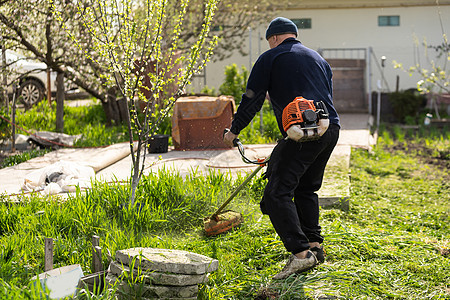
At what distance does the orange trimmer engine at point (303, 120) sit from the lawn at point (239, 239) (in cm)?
96

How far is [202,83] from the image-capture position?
17.3 meters

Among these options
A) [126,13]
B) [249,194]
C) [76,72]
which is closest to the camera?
[126,13]

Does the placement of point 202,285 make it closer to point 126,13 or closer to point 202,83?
point 126,13

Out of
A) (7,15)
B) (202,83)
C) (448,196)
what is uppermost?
(7,15)

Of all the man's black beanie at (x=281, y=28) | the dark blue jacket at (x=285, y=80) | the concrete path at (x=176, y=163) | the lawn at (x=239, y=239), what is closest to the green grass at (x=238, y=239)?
the lawn at (x=239, y=239)

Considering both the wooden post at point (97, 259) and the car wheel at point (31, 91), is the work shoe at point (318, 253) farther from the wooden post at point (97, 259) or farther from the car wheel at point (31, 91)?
the car wheel at point (31, 91)

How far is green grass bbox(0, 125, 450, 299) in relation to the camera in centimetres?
431

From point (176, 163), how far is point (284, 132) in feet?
14.0

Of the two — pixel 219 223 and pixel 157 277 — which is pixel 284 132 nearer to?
pixel 219 223

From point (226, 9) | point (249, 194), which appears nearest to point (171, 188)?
point (249, 194)

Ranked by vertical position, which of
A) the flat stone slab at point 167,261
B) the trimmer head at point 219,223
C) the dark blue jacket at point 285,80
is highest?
the dark blue jacket at point 285,80

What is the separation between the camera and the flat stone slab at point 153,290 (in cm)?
386

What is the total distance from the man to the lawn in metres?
0.23

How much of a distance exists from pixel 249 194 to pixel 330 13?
12.7 metres
